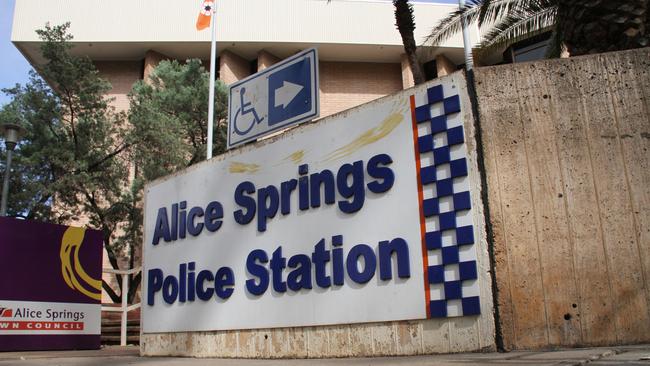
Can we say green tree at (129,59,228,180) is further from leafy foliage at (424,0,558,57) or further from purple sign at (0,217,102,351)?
leafy foliage at (424,0,558,57)

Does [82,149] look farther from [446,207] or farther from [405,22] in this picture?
[446,207]

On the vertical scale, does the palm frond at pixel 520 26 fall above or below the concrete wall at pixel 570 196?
above

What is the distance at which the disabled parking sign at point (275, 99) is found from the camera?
27.0ft

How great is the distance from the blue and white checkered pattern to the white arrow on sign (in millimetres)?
2648

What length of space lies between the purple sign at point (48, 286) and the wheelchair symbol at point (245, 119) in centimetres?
441

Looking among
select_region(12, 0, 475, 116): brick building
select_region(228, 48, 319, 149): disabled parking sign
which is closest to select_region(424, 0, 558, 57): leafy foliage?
select_region(228, 48, 319, 149): disabled parking sign

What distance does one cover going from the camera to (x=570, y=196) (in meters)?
5.41

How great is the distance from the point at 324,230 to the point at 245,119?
2.99 metres

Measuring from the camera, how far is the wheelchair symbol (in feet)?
29.2

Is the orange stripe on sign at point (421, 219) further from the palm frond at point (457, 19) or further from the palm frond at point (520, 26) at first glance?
the palm frond at point (520, 26)

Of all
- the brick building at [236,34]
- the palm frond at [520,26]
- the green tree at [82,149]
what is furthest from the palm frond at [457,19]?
the brick building at [236,34]

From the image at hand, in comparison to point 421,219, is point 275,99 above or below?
above

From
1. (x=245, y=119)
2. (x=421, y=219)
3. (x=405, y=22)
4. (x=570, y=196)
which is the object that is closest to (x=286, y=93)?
(x=245, y=119)

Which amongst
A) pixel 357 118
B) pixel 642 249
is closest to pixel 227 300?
pixel 357 118
